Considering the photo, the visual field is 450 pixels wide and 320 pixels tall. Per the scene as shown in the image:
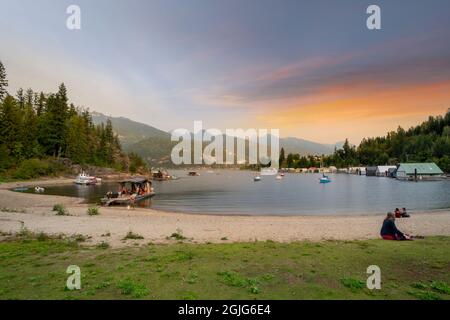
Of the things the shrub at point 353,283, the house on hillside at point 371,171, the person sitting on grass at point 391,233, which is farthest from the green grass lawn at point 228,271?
the house on hillside at point 371,171

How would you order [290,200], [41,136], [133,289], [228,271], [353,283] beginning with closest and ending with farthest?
[133,289] → [353,283] → [228,271] → [290,200] → [41,136]

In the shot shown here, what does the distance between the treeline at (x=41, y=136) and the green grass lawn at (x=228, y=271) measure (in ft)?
336

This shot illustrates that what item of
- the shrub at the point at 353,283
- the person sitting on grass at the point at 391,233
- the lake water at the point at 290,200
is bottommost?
the lake water at the point at 290,200

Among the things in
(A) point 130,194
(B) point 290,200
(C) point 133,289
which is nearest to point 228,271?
(C) point 133,289

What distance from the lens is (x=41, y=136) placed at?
11481cm

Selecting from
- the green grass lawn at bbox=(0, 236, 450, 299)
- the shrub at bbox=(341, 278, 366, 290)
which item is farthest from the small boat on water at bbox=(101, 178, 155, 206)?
the shrub at bbox=(341, 278, 366, 290)

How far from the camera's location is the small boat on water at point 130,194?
173 ft

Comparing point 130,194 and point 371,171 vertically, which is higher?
point 371,171

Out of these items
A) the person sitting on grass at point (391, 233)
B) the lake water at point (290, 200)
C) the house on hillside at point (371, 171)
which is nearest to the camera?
the person sitting on grass at point (391, 233)

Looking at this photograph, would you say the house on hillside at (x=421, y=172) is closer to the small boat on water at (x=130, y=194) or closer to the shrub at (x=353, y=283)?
the small boat on water at (x=130, y=194)

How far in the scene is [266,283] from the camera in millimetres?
9406

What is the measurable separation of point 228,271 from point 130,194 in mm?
55804

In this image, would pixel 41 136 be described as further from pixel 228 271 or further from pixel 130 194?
pixel 228 271

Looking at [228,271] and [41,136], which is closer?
[228,271]
